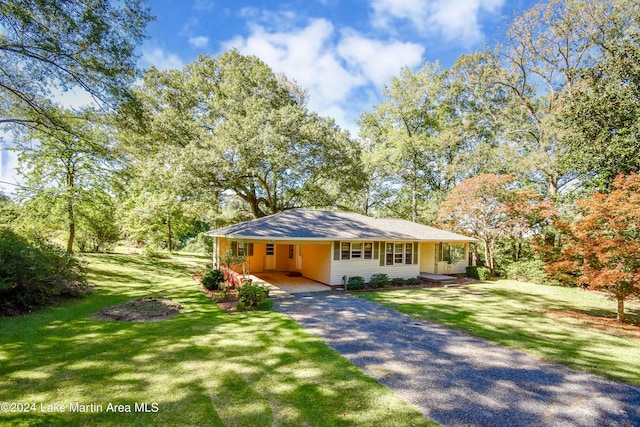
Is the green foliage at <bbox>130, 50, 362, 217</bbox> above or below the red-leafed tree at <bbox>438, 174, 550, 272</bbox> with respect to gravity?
above

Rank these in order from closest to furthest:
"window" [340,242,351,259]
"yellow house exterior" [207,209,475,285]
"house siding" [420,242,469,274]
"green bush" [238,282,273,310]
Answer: "green bush" [238,282,273,310]
"yellow house exterior" [207,209,475,285]
"window" [340,242,351,259]
"house siding" [420,242,469,274]

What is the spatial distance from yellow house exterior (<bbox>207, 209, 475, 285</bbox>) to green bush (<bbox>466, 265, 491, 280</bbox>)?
3.79 feet

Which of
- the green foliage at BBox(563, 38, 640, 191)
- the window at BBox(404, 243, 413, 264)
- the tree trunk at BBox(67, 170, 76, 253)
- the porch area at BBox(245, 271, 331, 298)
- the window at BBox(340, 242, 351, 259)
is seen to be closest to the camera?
the green foliage at BBox(563, 38, 640, 191)

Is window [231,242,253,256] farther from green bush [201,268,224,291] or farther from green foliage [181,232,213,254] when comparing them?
green foliage [181,232,213,254]

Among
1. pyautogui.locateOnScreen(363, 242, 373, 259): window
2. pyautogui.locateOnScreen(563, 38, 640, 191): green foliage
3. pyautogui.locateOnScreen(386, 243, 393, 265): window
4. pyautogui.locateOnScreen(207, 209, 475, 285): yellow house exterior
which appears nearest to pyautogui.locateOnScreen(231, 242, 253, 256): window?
pyautogui.locateOnScreen(207, 209, 475, 285): yellow house exterior

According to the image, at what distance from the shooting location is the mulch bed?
8.19 m

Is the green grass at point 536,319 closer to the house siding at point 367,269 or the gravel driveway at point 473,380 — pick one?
the gravel driveway at point 473,380

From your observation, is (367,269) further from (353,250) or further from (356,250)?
(353,250)

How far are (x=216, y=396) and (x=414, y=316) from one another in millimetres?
6558

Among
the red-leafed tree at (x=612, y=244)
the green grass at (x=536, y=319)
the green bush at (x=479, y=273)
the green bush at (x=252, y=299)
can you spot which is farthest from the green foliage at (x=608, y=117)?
the green bush at (x=252, y=299)

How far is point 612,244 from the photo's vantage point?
350 inches

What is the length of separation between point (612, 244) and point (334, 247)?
31.2 ft

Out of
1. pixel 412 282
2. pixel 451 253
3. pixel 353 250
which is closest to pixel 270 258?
pixel 353 250

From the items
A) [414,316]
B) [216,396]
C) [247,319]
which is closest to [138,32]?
[247,319]
